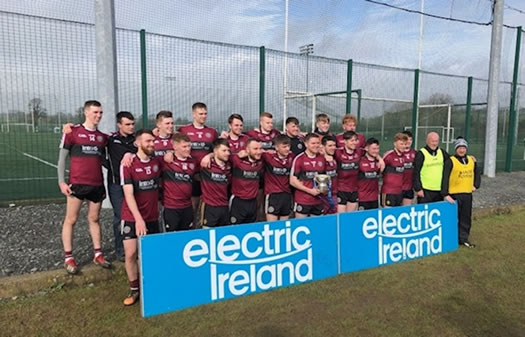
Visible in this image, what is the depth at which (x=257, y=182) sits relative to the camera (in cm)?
492

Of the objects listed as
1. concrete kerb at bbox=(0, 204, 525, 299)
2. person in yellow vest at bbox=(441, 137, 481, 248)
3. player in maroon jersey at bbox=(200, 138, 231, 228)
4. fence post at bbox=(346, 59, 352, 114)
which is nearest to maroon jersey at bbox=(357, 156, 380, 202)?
person in yellow vest at bbox=(441, 137, 481, 248)

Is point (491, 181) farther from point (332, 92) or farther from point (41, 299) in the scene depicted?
point (41, 299)

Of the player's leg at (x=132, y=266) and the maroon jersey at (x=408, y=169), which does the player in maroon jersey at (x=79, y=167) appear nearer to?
the player's leg at (x=132, y=266)

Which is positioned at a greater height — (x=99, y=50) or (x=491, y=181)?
(x=99, y=50)

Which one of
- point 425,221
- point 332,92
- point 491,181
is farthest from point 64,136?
point 491,181

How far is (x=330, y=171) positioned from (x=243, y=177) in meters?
1.38

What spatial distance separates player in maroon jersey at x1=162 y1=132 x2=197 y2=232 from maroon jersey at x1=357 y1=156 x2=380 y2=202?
2.76m

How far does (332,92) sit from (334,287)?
7919mm

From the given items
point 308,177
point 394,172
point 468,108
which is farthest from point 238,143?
point 468,108

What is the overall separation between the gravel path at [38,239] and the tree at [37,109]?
6.24ft

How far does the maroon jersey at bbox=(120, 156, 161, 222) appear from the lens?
4020 mm

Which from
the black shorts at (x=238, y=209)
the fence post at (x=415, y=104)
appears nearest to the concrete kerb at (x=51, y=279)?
the black shorts at (x=238, y=209)

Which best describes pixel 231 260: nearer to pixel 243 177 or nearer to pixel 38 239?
pixel 243 177

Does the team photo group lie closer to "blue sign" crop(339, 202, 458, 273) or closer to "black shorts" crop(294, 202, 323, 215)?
"black shorts" crop(294, 202, 323, 215)
